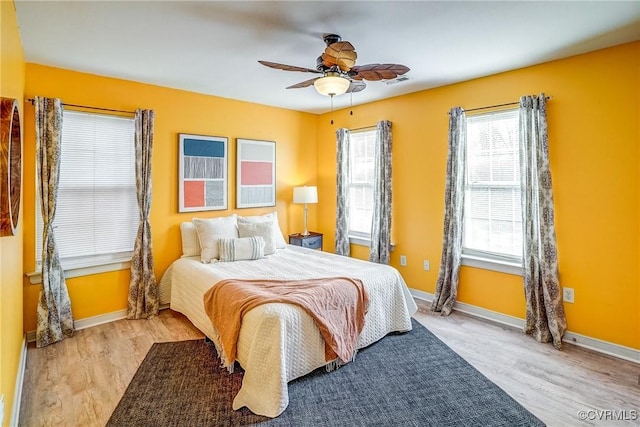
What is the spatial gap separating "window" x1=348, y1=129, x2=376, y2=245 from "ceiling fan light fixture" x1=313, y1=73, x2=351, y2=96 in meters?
2.27

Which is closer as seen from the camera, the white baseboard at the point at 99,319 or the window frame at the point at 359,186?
the white baseboard at the point at 99,319

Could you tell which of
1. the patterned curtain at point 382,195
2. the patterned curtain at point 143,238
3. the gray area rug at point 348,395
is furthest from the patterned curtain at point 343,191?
the patterned curtain at point 143,238

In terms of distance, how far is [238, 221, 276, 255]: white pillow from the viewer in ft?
12.5

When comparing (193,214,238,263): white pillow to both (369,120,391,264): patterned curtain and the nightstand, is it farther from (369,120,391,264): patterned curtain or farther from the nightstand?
(369,120,391,264): patterned curtain

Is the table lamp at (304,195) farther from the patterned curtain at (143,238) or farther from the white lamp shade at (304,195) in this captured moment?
the patterned curtain at (143,238)

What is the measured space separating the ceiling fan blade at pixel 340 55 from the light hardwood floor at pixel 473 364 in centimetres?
243

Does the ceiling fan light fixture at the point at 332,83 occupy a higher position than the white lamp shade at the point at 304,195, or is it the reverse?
the ceiling fan light fixture at the point at 332,83

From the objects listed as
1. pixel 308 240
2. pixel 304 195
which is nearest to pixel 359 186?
pixel 304 195

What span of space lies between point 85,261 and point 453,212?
3802mm

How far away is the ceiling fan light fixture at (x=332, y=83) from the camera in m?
2.23

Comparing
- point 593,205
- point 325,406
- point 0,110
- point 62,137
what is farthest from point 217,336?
point 593,205

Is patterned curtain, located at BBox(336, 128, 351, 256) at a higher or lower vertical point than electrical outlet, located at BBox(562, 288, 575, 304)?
higher

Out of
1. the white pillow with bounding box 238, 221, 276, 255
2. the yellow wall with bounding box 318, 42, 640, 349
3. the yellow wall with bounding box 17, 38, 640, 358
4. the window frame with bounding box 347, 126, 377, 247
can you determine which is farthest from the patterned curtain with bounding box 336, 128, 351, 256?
the yellow wall with bounding box 318, 42, 640, 349

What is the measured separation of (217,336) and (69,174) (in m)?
2.14
